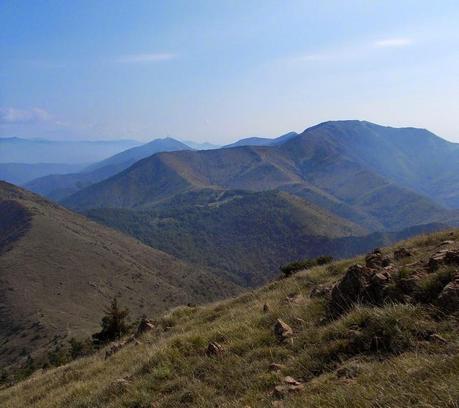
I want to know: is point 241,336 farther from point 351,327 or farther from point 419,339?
point 419,339

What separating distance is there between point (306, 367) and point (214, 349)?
2.03 meters

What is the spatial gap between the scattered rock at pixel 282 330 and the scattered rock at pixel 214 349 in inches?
37.2

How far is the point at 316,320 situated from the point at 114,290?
10767 centimetres

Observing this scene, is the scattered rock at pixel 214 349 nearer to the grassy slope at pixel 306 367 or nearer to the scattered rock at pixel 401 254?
the grassy slope at pixel 306 367

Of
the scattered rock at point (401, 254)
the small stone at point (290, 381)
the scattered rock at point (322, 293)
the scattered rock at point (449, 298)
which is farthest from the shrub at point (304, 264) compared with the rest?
the small stone at point (290, 381)

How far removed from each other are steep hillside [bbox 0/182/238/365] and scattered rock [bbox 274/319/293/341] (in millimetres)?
64862

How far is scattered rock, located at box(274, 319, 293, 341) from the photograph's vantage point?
6954mm

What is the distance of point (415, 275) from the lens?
22.3 feet

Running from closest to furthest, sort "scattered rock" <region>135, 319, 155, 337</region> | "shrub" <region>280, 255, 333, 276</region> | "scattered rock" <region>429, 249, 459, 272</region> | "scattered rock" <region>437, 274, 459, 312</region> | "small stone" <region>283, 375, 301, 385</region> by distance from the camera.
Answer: "small stone" <region>283, 375, 301, 385</region>
"scattered rock" <region>437, 274, 459, 312</region>
"scattered rock" <region>429, 249, 459, 272</region>
"scattered rock" <region>135, 319, 155, 337</region>
"shrub" <region>280, 255, 333, 276</region>

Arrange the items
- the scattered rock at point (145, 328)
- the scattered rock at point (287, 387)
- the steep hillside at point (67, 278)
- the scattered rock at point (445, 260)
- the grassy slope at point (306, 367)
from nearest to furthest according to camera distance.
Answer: the grassy slope at point (306, 367)
the scattered rock at point (287, 387)
the scattered rock at point (445, 260)
the scattered rock at point (145, 328)
the steep hillside at point (67, 278)

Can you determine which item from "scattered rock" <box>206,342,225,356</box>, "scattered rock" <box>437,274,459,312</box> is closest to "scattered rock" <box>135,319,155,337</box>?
"scattered rock" <box>206,342,225,356</box>

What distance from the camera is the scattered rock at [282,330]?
6.95 metres

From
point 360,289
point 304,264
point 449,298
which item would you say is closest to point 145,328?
point 304,264

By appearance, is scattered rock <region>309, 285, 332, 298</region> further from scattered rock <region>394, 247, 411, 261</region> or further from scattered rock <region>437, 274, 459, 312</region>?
scattered rock <region>437, 274, 459, 312</region>
